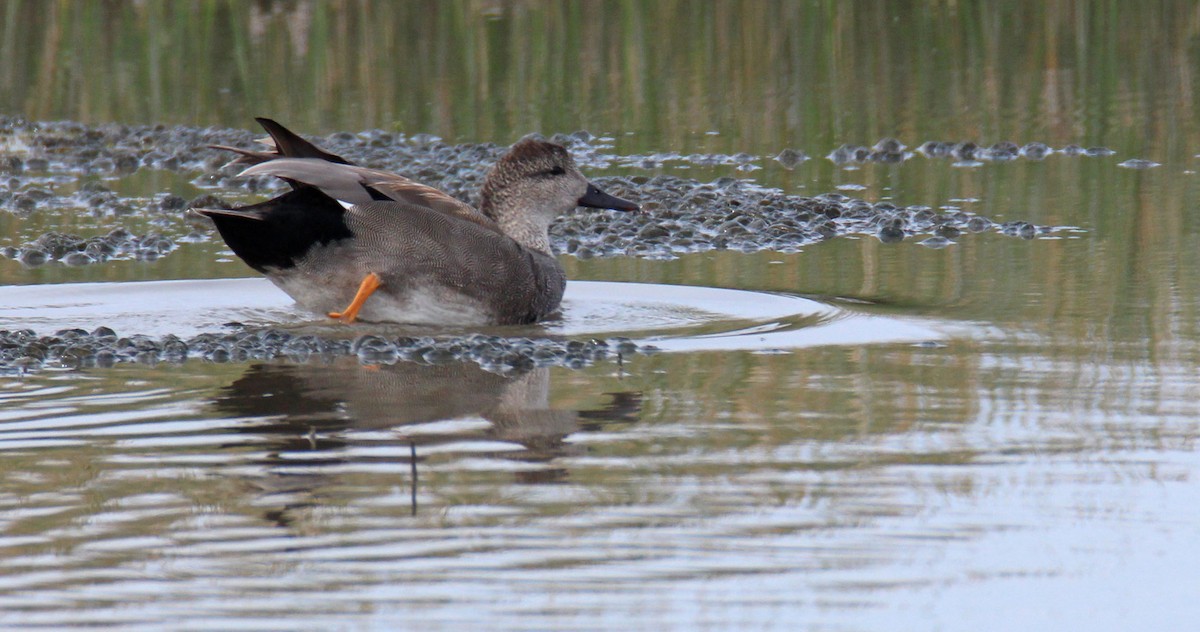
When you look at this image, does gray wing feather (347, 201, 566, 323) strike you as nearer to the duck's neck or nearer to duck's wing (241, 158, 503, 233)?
duck's wing (241, 158, 503, 233)

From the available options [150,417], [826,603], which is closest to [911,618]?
[826,603]

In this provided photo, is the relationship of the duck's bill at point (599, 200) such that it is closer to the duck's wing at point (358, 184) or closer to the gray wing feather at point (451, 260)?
the duck's wing at point (358, 184)

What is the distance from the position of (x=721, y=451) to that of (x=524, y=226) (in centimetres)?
402

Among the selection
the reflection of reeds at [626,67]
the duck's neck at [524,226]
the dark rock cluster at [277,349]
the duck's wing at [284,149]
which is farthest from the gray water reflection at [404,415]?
the reflection of reeds at [626,67]

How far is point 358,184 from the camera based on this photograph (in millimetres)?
8195

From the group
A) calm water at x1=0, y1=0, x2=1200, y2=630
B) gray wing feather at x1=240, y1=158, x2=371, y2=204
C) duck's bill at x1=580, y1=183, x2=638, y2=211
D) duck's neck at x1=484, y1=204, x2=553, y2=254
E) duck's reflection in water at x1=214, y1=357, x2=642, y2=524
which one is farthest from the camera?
duck's bill at x1=580, y1=183, x2=638, y2=211

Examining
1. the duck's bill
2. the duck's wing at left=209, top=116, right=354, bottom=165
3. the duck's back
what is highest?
the duck's wing at left=209, top=116, right=354, bottom=165

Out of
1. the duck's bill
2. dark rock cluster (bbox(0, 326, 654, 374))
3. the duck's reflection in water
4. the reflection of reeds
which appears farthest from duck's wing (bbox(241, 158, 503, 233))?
the reflection of reeds

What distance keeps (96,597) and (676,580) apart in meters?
1.31

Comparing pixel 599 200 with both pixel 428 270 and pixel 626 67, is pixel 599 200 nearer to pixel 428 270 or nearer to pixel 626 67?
pixel 428 270

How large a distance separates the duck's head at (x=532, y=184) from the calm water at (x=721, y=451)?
44 centimetres

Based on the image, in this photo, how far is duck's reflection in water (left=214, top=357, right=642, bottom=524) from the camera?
5.46 metres

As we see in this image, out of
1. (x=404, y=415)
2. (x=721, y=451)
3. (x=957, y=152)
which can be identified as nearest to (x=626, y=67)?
(x=957, y=152)

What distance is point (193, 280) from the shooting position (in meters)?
9.16
